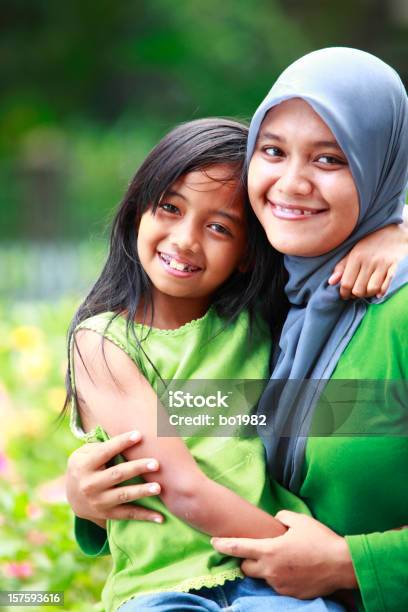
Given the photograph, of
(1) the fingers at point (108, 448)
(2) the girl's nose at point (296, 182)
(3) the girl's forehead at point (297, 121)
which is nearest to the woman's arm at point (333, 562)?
(1) the fingers at point (108, 448)

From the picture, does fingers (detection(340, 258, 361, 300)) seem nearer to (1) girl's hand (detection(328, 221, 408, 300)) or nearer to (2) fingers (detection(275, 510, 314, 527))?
(1) girl's hand (detection(328, 221, 408, 300))

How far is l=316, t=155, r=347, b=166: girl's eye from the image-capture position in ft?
7.16

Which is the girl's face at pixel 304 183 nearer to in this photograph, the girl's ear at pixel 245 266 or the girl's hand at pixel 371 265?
the girl's hand at pixel 371 265

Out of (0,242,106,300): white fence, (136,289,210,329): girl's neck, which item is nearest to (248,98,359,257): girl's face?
(136,289,210,329): girl's neck

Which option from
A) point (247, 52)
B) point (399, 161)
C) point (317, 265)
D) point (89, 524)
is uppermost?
point (399, 161)

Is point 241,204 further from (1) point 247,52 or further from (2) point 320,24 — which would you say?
(2) point 320,24

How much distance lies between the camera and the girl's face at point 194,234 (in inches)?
91.5

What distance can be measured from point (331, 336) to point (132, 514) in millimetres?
570

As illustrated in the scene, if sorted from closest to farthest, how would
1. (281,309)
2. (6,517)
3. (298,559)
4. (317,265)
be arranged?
(298,559)
(317,265)
(281,309)
(6,517)

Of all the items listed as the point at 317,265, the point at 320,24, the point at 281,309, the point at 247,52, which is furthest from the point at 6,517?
the point at 320,24

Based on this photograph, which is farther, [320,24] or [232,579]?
[320,24]

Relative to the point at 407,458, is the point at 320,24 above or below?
below

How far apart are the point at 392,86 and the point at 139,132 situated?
11846 millimetres

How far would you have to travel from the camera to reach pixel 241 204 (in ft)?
7.78
